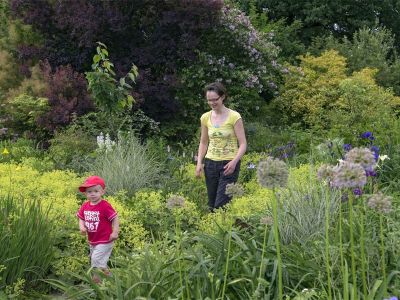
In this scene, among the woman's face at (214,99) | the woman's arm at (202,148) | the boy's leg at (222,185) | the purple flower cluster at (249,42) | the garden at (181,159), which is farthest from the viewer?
the purple flower cluster at (249,42)

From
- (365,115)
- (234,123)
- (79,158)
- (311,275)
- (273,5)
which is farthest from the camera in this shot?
(273,5)

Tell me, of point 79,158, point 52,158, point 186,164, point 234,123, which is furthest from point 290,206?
point 52,158

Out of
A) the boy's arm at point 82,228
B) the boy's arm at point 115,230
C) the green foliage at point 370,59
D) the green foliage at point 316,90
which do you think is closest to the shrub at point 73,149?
the boy's arm at point 82,228

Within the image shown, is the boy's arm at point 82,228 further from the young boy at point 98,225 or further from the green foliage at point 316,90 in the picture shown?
the green foliage at point 316,90

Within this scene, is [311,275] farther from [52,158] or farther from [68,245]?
[52,158]

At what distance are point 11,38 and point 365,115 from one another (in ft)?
24.7

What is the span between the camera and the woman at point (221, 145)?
220 inches

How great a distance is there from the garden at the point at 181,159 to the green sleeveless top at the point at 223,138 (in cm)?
53

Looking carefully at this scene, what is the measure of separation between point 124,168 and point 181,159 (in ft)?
6.01

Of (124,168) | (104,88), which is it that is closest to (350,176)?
(124,168)

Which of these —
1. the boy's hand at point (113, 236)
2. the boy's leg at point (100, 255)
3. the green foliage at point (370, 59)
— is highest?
the green foliage at point (370, 59)

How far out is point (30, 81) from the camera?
36.3ft

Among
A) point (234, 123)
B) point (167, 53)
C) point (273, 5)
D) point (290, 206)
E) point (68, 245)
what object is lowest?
point (68, 245)

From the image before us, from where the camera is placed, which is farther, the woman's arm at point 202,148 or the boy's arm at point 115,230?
the woman's arm at point 202,148
